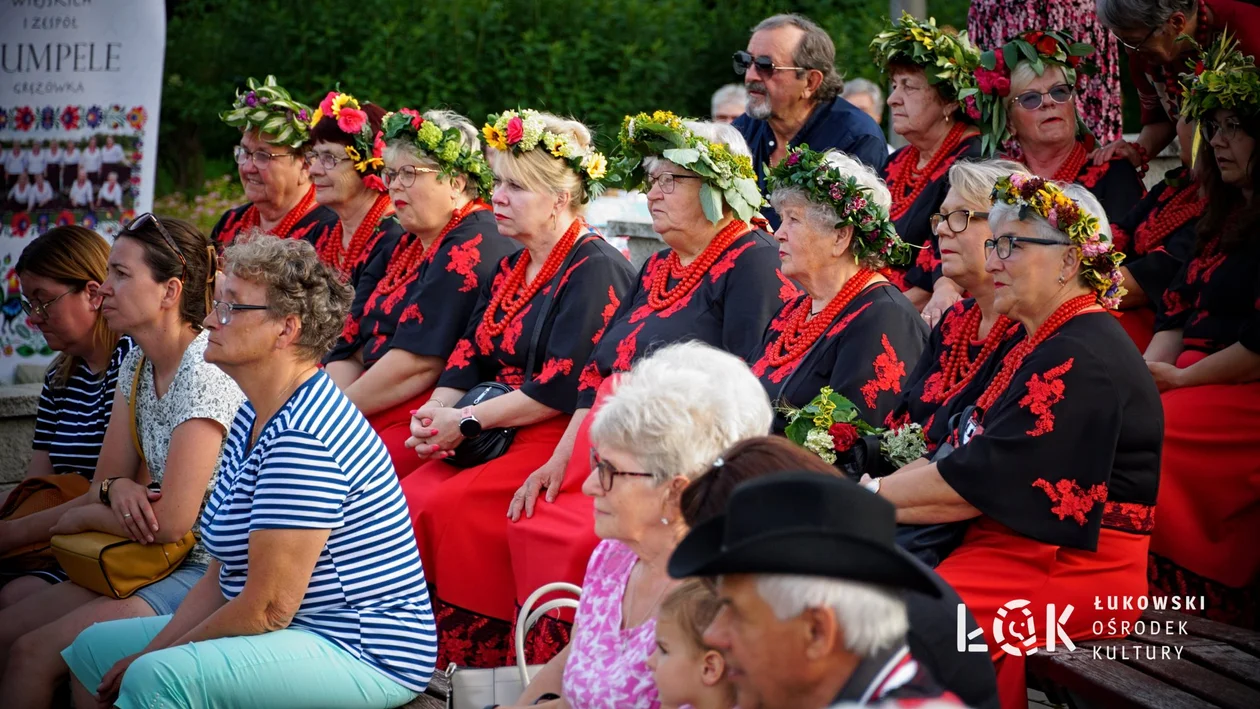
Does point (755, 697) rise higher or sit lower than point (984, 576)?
higher

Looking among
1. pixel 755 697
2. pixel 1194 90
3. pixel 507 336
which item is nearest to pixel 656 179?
pixel 507 336

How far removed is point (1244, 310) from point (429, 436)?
→ 2856 mm

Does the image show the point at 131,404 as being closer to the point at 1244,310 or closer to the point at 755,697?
the point at 755,697

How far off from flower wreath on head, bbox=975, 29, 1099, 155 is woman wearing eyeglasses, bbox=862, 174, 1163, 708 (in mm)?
1627

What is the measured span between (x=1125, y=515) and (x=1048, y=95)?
6.98ft

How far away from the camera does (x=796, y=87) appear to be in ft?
21.1

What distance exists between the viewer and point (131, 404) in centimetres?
446

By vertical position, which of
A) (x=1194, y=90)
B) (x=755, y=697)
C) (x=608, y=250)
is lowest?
(x=608, y=250)

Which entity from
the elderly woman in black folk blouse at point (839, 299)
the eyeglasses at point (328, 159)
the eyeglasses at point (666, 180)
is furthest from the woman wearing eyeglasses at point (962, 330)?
the eyeglasses at point (328, 159)

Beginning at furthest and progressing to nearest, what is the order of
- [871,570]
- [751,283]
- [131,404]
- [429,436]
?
[429,436], [751,283], [131,404], [871,570]

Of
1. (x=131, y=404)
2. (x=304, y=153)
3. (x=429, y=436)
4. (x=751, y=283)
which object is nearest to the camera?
(x=131, y=404)

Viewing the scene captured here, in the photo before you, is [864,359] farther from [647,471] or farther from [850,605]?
[850,605]

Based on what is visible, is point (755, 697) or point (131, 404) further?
point (131, 404)

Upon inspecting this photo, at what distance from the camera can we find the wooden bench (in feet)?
10.8
